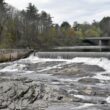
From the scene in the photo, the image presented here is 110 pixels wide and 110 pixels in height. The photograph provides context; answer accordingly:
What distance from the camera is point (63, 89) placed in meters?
22.1

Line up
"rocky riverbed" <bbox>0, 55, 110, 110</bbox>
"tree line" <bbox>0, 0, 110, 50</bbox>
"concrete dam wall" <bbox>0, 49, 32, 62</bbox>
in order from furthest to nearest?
"tree line" <bbox>0, 0, 110, 50</bbox> < "concrete dam wall" <bbox>0, 49, 32, 62</bbox> < "rocky riverbed" <bbox>0, 55, 110, 110</bbox>

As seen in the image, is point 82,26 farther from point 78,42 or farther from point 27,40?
point 27,40

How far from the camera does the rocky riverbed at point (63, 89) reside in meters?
17.7

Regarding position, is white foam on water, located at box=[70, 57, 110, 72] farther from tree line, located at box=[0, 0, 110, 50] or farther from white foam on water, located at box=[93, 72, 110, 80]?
tree line, located at box=[0, 0, 110, 50]

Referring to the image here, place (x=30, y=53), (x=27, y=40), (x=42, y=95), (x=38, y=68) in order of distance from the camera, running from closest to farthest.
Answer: (x=42, y=95) → (x=38, y=68) → (x=30, y=53) → (x=27, y=40)

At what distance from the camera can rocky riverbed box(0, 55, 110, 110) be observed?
17734 mm

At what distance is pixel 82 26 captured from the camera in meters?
111

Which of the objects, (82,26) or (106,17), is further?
(106,17)

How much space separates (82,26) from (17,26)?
168 ft

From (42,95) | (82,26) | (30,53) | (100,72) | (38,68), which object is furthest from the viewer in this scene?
(82,26)

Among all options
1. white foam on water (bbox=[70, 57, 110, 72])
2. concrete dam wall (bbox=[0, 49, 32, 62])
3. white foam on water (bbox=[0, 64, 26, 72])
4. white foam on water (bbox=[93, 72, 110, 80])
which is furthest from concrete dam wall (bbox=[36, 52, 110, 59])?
white foam on water (bbox=[93, 72, 110, 80])

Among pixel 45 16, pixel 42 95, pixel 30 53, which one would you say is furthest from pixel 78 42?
pixel 42 95

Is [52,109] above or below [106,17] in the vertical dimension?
below

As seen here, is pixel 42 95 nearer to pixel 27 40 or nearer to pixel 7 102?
pixel 7 102
